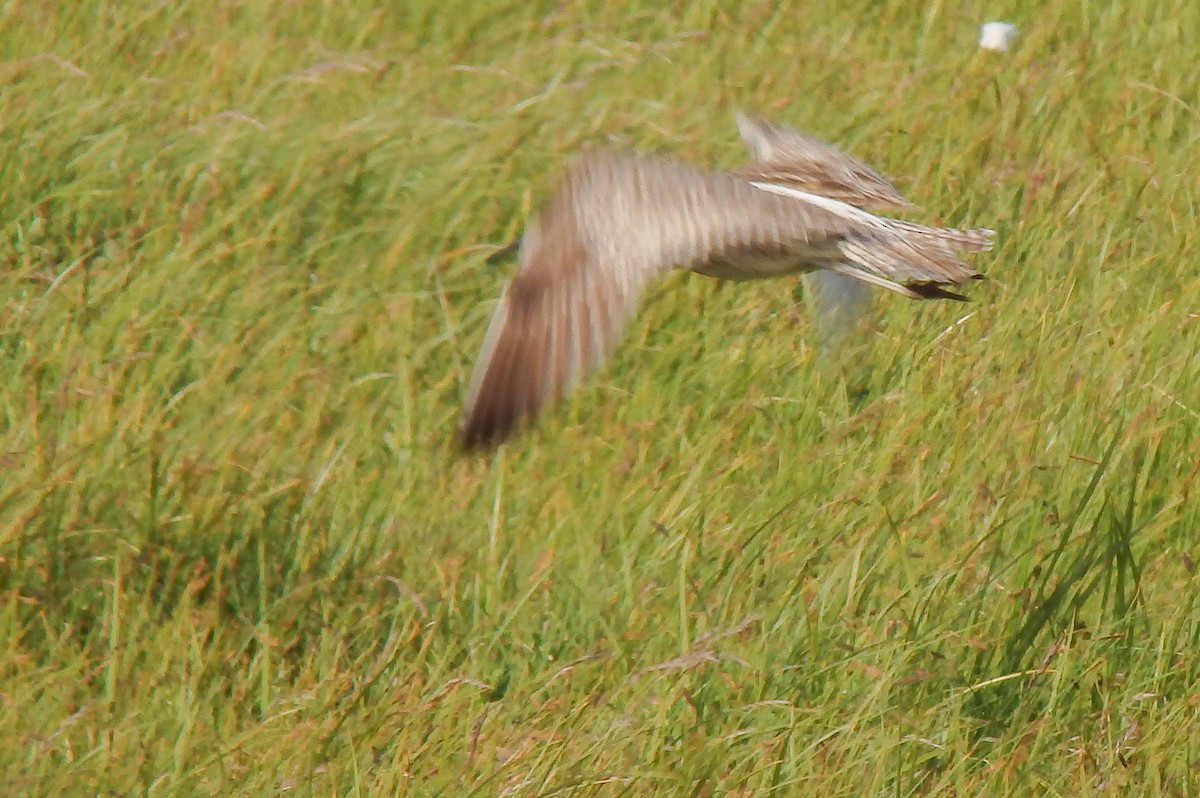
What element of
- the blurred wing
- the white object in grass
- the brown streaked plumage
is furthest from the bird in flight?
the white object in grass

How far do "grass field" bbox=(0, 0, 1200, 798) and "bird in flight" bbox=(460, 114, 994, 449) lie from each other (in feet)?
1.07

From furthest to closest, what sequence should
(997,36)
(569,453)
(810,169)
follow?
(997,36)
(810,169)
(569,453)

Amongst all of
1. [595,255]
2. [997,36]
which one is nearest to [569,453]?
[595,255]

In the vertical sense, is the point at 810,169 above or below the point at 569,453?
above

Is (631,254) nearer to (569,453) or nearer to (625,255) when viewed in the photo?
(625,255)

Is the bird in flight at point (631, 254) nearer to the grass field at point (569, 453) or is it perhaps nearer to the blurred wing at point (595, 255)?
the blurred wing at point (595, 255)

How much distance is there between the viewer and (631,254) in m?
3.73

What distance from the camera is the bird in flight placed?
3.51 m

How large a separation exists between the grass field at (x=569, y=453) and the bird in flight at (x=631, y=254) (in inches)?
12.8

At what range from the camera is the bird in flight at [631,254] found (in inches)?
138

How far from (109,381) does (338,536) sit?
73 cm

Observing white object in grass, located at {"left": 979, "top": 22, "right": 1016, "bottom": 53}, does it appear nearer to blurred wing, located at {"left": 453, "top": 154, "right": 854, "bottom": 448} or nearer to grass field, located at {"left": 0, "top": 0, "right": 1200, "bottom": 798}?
grass field, located at {"left": 0, "top": 0, "right": 1200, "bottom": 798}

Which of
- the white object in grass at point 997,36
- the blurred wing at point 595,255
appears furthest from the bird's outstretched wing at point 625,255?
the white object in grass at point 997,36

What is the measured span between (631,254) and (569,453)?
2.37 feet
